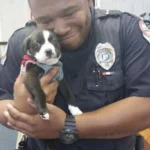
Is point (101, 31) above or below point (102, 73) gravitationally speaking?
above

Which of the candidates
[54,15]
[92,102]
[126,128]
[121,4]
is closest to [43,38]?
A: [54,15]

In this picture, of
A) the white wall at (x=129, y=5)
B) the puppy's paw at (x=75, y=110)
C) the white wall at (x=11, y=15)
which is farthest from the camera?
the white wall at (x=11, y=15)

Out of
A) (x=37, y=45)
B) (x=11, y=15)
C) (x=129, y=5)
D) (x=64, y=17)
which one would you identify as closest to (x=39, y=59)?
(x=37, y=45)

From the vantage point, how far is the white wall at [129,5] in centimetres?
248

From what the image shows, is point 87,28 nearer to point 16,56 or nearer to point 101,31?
point 101,31

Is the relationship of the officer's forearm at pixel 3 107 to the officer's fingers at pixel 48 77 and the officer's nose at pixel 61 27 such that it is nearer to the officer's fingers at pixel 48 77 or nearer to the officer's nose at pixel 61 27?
the officer's fingers at pixel 48 77

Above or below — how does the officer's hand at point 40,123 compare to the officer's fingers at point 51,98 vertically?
below

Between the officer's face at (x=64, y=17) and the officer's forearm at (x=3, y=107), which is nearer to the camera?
the officer's face at (x=64, y=17)

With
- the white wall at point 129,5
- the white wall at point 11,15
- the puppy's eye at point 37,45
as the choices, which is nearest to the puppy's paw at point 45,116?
the puppy's eye at point 37,45

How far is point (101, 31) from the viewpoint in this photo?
108 centimetres

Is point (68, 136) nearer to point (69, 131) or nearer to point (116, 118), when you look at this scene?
point (69, 131)

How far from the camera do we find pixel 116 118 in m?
0.96

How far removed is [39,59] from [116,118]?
30 centimetres

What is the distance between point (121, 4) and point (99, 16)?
60.0 inches
